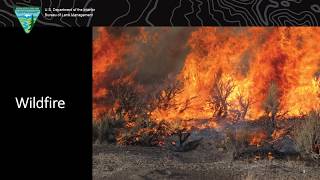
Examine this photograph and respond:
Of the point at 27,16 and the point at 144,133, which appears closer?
the point at 27,16

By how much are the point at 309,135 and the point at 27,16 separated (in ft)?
12.6

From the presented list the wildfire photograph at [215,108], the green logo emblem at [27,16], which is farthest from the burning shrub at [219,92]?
the green logo emblem at [27,16]

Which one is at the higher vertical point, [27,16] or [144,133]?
[27,16]

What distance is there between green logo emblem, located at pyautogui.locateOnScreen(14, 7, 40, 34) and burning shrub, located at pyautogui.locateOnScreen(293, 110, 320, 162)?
11.8 ft

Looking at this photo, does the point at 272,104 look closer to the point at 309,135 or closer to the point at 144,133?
the point at 309,135

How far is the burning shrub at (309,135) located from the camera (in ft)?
26.4

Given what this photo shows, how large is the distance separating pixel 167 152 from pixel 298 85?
1880mm

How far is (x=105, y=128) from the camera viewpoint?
26.2 ft

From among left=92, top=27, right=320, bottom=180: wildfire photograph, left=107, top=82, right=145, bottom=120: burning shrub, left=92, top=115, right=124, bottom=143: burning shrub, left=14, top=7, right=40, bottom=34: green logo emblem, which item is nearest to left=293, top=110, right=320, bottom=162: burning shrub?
left=92, top=27, right=320, bottom=180: wildfire photograph

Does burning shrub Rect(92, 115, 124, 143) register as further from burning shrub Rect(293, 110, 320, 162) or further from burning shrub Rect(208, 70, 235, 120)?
burning shrub Rect(293, 110, 320, 162)

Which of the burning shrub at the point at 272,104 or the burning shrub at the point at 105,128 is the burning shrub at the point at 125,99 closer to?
the burning shrub at the point at 105,128

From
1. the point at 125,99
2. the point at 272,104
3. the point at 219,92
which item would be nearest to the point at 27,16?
→ the point at 125,99

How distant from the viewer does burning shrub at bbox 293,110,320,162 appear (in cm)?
805

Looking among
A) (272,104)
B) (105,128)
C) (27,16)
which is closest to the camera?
(27,16)
